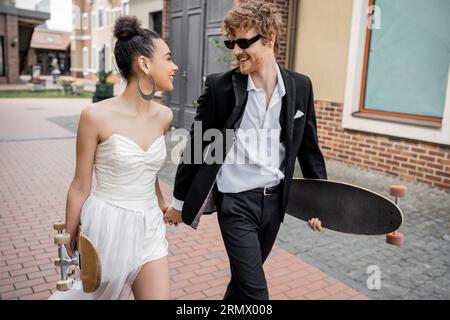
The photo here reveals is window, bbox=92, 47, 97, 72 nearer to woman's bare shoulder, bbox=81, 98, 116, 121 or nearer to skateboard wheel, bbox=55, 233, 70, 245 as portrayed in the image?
woman's bare shoulder, bbox=81, 98, 116, 121

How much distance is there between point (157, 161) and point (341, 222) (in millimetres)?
1256

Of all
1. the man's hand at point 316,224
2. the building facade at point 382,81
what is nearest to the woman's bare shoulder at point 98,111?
the man's hand at point 316,224

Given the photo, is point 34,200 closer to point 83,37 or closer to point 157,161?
point 157,161

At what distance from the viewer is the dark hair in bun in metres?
2.18

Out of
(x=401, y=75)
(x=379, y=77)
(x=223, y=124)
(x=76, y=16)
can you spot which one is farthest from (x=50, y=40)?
(x=223, y=124)

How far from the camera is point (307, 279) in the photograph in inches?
150

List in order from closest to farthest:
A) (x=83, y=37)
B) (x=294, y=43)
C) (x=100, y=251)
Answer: (x=100, y=251)
(x=294, y=43)
(x=83, y=37)

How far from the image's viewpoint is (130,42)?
2.19 m


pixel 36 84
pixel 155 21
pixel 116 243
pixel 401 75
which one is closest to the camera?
pixel 116 243

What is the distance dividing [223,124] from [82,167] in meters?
0.83

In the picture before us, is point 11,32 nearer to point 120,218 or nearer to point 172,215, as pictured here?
point 172,215

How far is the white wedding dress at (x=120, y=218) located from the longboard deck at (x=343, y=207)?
105cm
